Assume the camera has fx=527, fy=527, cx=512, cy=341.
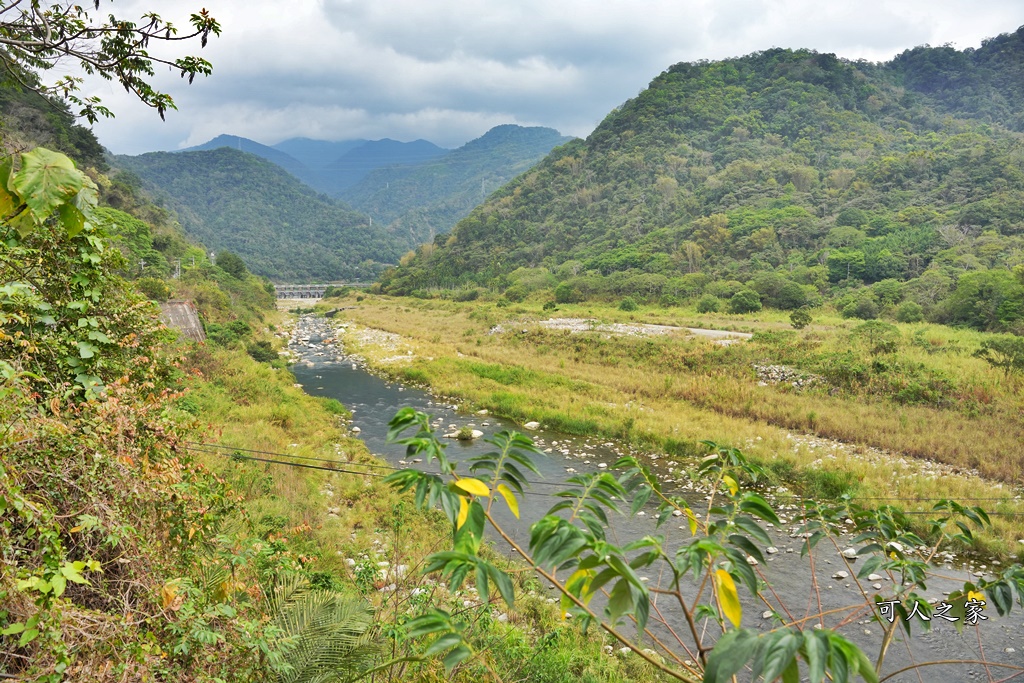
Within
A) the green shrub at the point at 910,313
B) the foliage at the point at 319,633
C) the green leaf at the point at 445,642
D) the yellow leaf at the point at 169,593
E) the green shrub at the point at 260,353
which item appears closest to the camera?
the green leaf at the point at 445,642

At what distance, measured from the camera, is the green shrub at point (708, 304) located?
110 feet

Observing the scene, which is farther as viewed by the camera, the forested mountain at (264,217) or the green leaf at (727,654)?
the forested mountain at (264,217)

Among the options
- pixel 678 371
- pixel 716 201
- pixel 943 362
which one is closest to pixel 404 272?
pixel 716 201

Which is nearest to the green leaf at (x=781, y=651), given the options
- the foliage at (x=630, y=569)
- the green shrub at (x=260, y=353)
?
the foliage at (x=630, y=569)

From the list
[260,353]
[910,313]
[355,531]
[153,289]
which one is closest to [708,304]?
[910,313]

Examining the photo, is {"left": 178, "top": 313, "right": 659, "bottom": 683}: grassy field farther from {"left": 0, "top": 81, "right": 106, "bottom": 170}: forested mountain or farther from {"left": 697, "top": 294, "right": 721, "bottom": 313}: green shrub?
{"left": 697, "top": 294, "right": 721, "bottom": 313}: green shrub

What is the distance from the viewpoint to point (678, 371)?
19047 millimetres

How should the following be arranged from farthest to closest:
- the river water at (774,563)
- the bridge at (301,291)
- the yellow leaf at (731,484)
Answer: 1. the bridge at (301,291)
2. the river water at (774,563)
3. the yellow leaf at (731,484)

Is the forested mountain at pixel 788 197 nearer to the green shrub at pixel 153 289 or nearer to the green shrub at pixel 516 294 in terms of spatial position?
the green shrub at pixel 516 294

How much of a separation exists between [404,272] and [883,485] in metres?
70.6

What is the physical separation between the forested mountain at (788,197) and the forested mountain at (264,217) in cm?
3725

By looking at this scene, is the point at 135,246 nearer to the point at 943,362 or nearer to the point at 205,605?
the point at 205,605

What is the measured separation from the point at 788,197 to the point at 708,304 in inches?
987

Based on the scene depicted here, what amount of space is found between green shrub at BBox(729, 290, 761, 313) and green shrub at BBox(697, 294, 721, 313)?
3.02 ft
